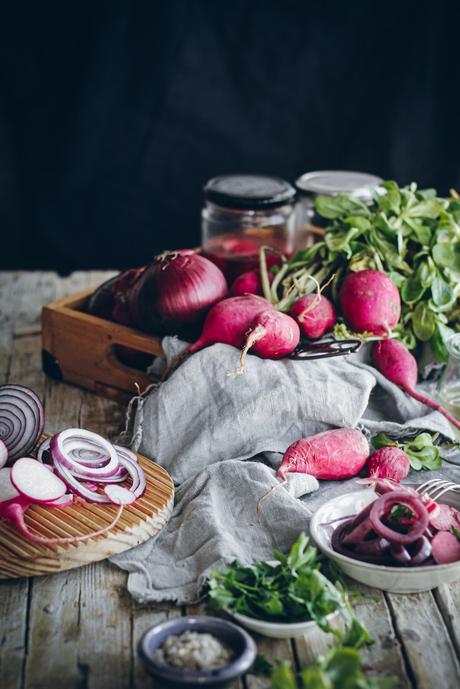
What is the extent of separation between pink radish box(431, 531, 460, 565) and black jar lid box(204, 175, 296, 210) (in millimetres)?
1150

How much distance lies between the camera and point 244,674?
133 cm

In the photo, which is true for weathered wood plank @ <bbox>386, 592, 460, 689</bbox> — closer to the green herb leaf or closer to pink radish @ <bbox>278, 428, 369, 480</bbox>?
pink radish @ <bbox>278, 428, 369, 480</bbox>

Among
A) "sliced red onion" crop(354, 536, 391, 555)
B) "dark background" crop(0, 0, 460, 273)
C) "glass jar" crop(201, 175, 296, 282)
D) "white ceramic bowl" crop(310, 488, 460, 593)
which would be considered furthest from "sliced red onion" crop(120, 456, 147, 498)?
"dark background" crop(0, 0, 460, 273)

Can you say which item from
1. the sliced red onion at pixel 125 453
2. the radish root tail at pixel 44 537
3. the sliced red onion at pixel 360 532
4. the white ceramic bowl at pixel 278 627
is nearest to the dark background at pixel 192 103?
the sliced red onion at pixel 125 453

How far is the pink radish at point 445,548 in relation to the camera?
4.84 feet

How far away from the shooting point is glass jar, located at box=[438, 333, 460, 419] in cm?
201

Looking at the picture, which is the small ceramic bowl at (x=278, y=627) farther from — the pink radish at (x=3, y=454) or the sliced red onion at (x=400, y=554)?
the pink radish at (x=3, y=454)

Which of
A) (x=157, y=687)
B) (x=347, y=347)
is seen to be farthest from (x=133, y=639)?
(x=347, y=347)

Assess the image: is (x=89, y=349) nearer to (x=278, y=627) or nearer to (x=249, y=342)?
(x=249, y=342)

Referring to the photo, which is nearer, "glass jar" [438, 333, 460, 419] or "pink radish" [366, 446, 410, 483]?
"pink radish" [366, 446, 410, 483]

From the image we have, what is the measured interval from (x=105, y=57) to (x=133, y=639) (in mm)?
2460

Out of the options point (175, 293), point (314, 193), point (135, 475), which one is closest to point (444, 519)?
point (135, 475)

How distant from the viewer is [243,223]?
2.38m

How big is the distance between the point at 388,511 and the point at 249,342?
0.50 m
